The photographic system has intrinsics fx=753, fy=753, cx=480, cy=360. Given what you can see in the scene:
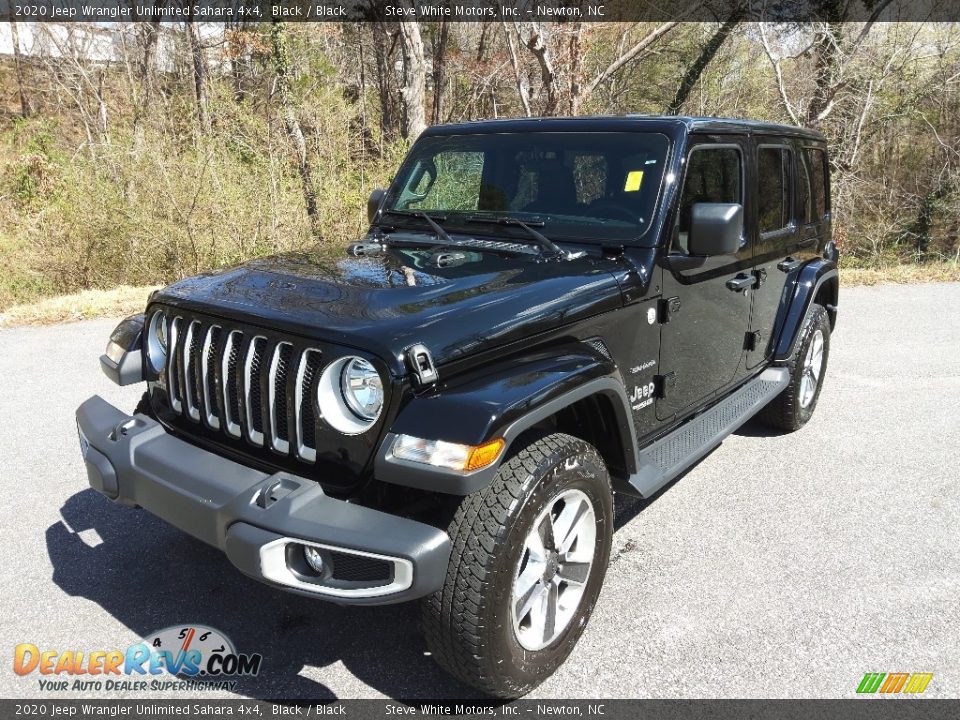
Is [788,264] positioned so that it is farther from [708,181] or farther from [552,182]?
[552,182]

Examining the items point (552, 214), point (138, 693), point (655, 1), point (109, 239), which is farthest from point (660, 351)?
point (655, 1)

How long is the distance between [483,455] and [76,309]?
24.6 feet

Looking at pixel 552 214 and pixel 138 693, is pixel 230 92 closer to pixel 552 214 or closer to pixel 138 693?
pixel 552 214

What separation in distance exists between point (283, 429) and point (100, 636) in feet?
3.95

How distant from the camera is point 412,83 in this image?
14508mm

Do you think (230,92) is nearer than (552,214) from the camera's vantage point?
No

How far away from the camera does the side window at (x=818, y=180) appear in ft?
16.7

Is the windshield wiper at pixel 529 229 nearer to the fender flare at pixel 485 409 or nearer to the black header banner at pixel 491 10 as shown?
the fender flare at pixel 485 409

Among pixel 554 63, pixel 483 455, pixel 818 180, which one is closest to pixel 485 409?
pixel 483 455

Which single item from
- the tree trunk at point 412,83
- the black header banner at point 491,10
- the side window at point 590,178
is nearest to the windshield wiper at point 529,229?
the side window at point 590,178

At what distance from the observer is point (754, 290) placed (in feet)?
14.1

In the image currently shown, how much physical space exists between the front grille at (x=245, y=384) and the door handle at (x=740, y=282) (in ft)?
7.97

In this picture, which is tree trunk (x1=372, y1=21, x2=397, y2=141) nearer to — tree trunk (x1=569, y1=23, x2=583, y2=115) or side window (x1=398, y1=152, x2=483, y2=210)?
tree trunk (x1=569, y1=23, x2=583, y2=115)
